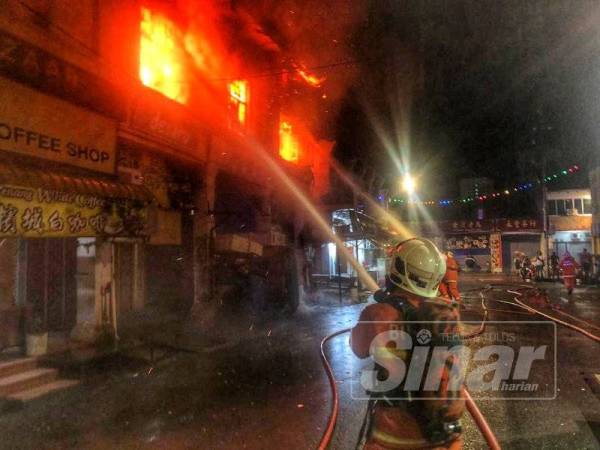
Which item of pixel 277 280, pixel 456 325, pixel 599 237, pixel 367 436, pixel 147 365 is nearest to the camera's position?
pixel 456 325

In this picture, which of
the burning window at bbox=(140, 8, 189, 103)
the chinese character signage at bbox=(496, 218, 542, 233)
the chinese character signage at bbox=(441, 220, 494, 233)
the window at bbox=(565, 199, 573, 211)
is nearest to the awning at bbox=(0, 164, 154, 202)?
the burning window at bbox=(140, 8, 189, 103)

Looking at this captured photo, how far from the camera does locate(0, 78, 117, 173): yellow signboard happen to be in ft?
24.1

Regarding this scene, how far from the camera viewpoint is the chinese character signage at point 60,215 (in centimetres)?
719

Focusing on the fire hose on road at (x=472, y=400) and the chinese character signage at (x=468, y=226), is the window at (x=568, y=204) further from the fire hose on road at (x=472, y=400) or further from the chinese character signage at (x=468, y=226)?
the fire hose on road at (x=472, y=400)

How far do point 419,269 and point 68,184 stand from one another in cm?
749

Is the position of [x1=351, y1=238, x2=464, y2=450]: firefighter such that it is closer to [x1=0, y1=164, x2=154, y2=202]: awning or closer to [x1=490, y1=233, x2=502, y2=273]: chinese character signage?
[x1=0, y1=164, x2=154, y2=202]: awning

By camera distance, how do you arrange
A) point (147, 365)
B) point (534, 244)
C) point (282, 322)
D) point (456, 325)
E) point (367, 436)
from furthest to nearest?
1. point (534, 244)
2. point (282, 322)
3. point (147, 365)
4. point (367, 436)
5. point (456, 325)

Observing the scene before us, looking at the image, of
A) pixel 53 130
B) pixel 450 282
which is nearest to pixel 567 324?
pixel 450 282

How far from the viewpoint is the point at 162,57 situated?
1214 cm

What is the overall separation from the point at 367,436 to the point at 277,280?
11638 millimetres

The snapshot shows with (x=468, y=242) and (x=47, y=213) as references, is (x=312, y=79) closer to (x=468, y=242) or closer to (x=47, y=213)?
(x=47, y=213)

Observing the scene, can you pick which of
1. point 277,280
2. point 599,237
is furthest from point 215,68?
point 599,237

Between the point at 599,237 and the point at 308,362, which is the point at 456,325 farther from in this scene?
the point at 599,237

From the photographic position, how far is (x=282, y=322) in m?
12.9
